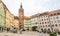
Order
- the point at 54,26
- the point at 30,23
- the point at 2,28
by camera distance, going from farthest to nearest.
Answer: the point at 30,23
the point at 54,26
the point at 2,28

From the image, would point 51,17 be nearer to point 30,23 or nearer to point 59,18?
point 59,18

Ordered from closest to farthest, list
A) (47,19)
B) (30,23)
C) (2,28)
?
1. (2,28)
2. (47,19)
3. (30,23)

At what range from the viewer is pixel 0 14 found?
1897 cm

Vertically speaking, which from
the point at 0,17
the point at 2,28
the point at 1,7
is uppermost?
the point at 1,7

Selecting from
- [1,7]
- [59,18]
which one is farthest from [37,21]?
[1,7]

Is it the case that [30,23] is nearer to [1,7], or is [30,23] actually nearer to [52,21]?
[52,21]

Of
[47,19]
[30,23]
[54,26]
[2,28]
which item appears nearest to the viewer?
[2,28]

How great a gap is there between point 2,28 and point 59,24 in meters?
12.0

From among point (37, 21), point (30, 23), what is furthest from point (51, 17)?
point (30, 23)

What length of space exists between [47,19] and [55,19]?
1558 millimetres

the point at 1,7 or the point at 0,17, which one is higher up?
the point at 1,7

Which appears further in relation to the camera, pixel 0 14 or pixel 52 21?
pixel 52 21

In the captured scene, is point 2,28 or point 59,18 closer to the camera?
point 2,28

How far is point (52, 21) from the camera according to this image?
28.6 meters
